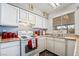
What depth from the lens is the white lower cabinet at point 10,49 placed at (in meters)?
0.99

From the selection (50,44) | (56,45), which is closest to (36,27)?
(50,44)

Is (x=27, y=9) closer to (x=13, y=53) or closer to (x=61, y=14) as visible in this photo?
(x=61, y=14)

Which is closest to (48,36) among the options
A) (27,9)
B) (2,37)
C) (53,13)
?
(53,13)

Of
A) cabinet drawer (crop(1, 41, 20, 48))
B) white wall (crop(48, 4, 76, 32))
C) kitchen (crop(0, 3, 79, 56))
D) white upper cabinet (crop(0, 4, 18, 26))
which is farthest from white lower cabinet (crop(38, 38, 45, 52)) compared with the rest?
white upper cabinet (crop(0, 4, 18, 26))

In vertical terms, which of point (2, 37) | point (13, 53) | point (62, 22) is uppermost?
point (62, 22)

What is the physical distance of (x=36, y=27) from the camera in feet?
3.56

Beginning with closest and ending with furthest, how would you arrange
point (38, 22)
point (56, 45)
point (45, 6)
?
point (45, 6)
point (38, 22)
point (56, 45)

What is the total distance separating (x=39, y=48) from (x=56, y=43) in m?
→ 0.28

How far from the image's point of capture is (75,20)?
1039mm

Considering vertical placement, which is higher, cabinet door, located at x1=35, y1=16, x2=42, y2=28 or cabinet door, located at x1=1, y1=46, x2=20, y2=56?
cabinet door, located at x1=35, y1=16, x2=42, y2=28

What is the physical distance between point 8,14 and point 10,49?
0.49 meters

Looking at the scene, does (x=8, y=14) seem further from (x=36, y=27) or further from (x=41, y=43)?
(x=41, y=43)

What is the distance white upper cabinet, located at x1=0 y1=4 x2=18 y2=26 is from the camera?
1.03 metres

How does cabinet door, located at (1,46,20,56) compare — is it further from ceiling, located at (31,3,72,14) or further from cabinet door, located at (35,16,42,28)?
ceiling, located at (31,3,72,14)
